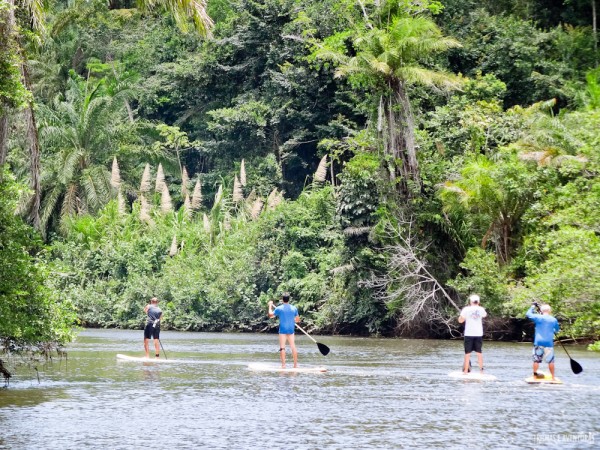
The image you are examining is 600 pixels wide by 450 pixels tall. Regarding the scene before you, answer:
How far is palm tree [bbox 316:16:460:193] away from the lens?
127ft

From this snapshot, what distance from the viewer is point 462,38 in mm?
47812

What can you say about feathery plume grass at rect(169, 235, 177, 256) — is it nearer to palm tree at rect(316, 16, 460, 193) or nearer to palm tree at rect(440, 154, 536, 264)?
palm tree at rect(316, 16, 460, 193)

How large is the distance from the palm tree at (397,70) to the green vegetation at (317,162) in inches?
3.6

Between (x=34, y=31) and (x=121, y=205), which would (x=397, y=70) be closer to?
(x=34, y=31)

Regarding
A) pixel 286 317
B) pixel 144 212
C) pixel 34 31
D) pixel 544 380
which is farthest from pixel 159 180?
pixel 544 380

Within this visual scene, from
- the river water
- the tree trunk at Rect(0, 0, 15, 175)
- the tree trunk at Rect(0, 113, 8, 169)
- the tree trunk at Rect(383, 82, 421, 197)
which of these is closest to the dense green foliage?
the tree trunk at Rect(0, 113, 8, 169)

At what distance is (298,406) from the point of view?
658 inches

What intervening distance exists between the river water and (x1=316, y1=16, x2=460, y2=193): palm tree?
14011 mm

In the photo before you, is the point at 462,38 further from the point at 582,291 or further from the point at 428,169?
the point at 582,291

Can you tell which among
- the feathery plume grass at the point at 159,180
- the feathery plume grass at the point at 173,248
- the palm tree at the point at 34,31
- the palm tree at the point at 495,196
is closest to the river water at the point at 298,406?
the palm tree at the point at 34,31

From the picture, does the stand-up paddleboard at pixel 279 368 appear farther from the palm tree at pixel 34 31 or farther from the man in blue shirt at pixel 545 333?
the palm tree at pixel 34 31

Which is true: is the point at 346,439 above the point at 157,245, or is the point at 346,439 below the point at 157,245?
below

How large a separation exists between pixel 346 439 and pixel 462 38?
122 feet

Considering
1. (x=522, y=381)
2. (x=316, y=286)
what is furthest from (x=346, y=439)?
(x=316, y=286)
